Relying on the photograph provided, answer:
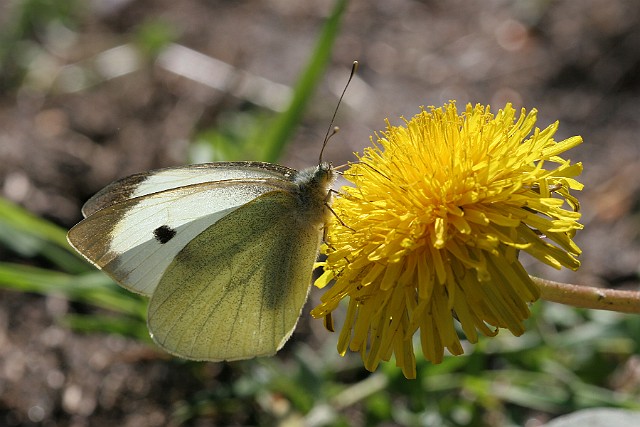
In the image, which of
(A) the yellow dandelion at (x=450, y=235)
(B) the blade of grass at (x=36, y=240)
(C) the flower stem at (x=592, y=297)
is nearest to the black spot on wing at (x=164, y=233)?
(A) the yellow dandelion at (x=450, y=235)

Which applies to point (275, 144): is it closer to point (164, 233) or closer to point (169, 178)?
point (169, 178)

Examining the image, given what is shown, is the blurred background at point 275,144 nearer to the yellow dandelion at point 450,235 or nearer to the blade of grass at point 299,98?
the blade of grass at point 299,98

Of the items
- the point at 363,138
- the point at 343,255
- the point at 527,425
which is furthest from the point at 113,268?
the point at 363,138

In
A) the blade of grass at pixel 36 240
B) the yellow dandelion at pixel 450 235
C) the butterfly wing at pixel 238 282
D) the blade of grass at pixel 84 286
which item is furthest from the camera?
the blade of grass at pixel 36 240

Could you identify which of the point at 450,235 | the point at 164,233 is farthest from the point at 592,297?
the point at 164,233

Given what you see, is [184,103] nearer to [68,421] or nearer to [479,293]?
[68,421]

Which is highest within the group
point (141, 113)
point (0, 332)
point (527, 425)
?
point (527, 425)
